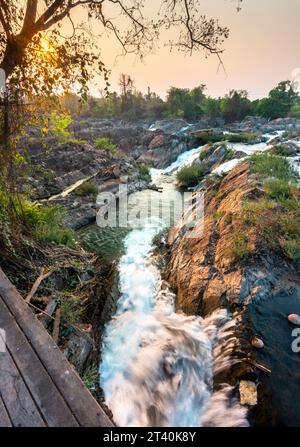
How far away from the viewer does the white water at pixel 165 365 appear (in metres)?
3.22

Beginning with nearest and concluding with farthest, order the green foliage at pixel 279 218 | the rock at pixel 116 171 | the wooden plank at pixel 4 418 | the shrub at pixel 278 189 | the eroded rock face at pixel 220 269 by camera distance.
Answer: the wooden plank at pixel 4 418 → the eroded rock face at pixel 220 269 → the green foliage at pixel 279 218 → the shrub at pixel 278 189 → the rock at pixel 116 171

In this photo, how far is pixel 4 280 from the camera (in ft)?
10.2

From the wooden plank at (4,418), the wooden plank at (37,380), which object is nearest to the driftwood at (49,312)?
the wooden plank at (37,380)

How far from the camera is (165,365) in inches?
152

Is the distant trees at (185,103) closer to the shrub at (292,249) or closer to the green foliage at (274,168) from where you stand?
the green foliage at (274,168)

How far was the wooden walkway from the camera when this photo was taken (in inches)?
70.3

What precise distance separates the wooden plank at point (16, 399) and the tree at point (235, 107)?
4445 centimetres

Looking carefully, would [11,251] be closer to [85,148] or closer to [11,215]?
[11,215]

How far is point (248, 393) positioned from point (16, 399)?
260 centimetres

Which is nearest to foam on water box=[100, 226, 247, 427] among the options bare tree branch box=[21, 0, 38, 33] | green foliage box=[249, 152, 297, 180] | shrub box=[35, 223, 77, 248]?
shrub box=[35, 223, 77, 248]

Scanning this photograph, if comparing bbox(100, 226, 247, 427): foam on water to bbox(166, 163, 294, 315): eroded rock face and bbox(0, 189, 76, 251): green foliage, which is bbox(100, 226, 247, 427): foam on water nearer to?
bbox(166, 163, 294, 315): eroded rock face

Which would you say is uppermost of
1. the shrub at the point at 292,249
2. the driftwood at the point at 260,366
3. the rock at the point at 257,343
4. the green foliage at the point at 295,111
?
the green foliage at the point at 295,111

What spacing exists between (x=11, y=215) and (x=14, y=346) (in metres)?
3.11

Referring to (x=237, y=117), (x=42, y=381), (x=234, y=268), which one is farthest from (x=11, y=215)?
(x=237, y=117)
